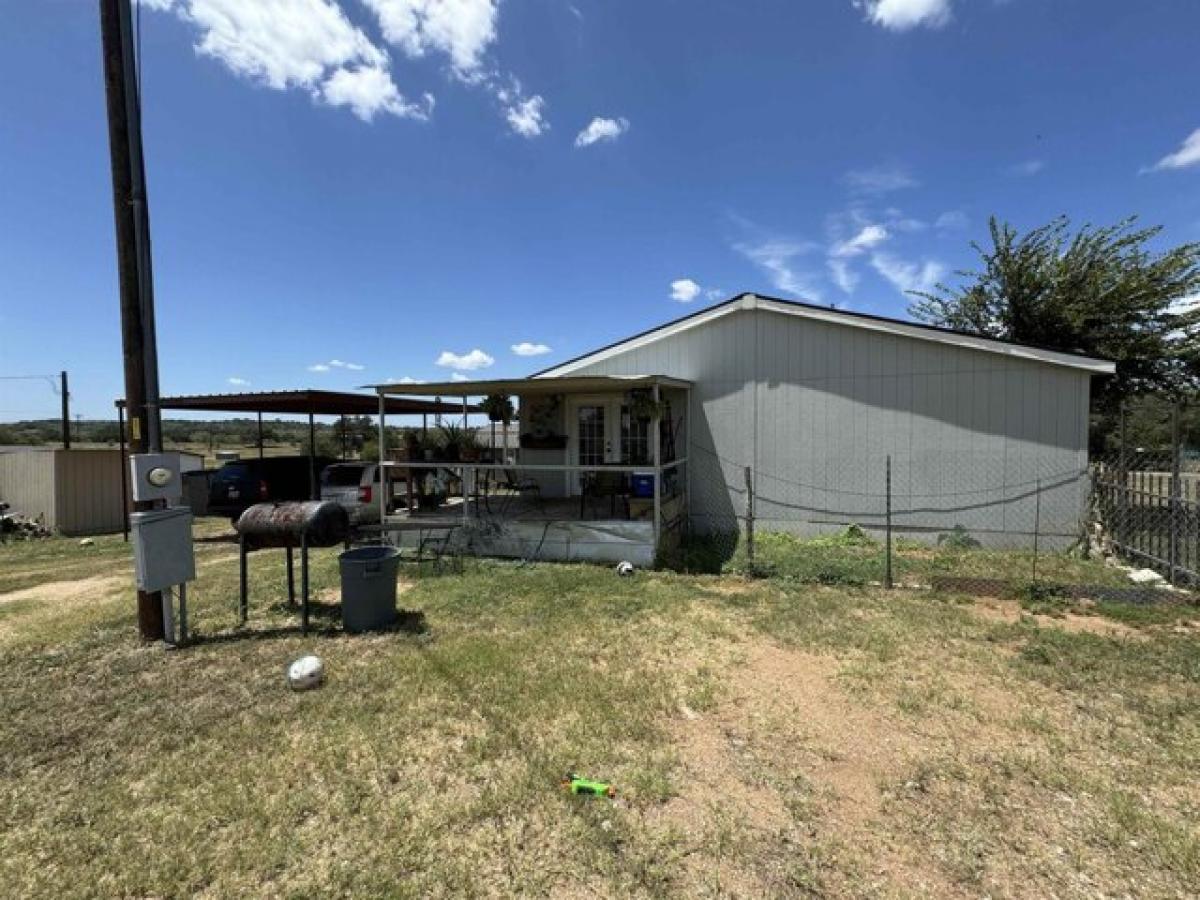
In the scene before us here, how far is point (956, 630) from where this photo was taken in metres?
4.86

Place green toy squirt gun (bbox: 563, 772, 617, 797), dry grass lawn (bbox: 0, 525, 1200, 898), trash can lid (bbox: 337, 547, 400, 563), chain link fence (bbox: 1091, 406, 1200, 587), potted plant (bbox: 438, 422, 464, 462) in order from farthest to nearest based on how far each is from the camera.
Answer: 1. potted plant (bbox: 438, 422, 464, 462)
2. chain link fence (bbox: 1091, 406, 1200, 587)
3. trash can lid (bbox: 337, 547, 400, 563)
4. green toy squirt gun (bbox: 563, 772, 617, 797)
5. dry grass lawn (bbox: 0, 525, 1200, 898)

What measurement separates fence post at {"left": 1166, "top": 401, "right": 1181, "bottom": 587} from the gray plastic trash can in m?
7.49

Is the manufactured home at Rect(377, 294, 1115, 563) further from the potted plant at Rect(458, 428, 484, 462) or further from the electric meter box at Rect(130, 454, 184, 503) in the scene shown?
the electric meter box at Rect(130, 454, 184, 503)

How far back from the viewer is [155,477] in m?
4.61

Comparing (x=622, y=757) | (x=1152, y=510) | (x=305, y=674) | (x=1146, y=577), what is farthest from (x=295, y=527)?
(x=1152, y=510)

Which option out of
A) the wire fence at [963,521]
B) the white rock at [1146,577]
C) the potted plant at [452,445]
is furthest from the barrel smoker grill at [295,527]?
the white rock at [1146,577]

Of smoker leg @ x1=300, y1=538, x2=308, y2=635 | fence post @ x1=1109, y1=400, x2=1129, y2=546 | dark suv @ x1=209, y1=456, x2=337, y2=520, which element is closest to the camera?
smoker leg @ x1=300, y1=538, x2=308, y2=635

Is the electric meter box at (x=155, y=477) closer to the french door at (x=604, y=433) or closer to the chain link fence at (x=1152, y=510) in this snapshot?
the french door at (x=604, y=433)

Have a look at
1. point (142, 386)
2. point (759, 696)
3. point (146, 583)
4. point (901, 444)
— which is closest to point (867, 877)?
point (759, 696)

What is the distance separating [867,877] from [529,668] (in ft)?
8.34

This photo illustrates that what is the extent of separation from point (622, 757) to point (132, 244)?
5.61 metres

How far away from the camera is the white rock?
19.1 feet

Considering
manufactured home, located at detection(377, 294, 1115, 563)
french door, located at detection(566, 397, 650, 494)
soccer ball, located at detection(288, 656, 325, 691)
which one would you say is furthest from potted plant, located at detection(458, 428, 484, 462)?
soccer ball, located at detection(288, 656, 325, 691)

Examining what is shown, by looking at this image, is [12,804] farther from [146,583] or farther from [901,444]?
[901,444]
